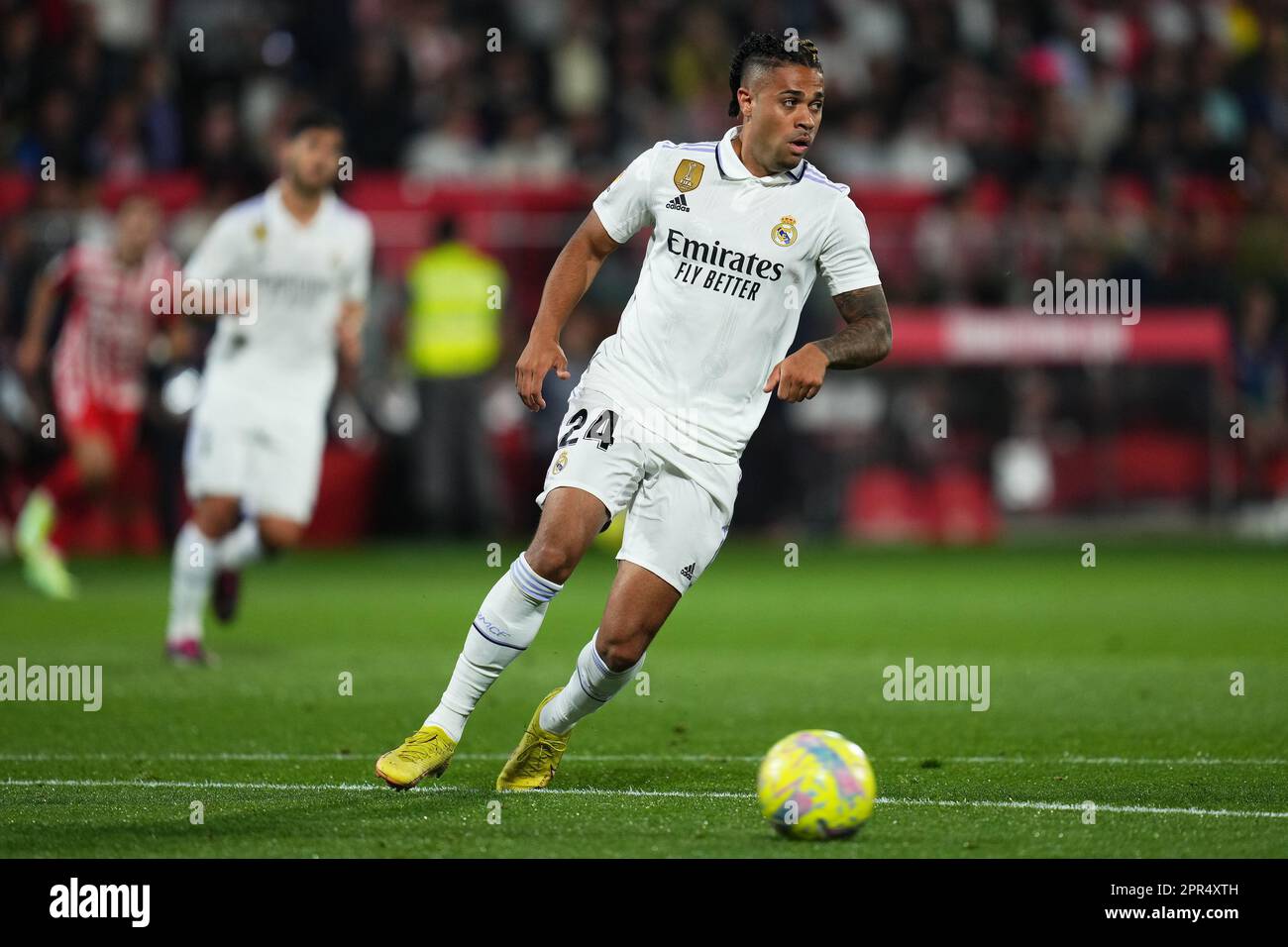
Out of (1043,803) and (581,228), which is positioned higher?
(581,228)

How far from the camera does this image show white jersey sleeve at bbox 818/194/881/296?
21.9ft

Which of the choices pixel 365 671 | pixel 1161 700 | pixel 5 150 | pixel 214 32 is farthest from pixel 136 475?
pixel 1161 700

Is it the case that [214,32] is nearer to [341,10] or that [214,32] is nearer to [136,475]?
[341,10]

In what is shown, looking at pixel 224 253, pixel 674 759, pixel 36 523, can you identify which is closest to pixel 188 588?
pixel 224 253

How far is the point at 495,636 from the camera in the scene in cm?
650

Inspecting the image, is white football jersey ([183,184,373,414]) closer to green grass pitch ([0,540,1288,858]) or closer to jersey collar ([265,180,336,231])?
jersey collar ([265,180,336,231])

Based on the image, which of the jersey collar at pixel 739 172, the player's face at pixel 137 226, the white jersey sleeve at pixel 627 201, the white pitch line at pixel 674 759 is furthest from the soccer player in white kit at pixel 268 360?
the jersey collar at pixel 739 172

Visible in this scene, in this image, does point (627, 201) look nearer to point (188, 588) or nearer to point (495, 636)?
point (495, 636)

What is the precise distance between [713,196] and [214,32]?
15.1 metres

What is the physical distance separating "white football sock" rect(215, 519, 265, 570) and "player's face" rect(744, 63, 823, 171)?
487 centimetres

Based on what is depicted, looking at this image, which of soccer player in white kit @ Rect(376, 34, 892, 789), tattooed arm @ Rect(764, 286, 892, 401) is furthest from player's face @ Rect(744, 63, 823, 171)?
tattooed arm @ Rect(764, 286, 892, 401)

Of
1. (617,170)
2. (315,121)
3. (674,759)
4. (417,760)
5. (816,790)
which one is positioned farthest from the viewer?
(617,170)

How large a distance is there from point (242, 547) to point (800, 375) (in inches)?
211

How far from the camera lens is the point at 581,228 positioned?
6793 mm
